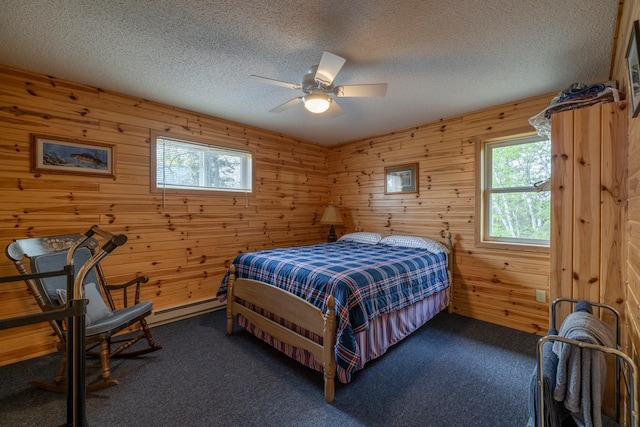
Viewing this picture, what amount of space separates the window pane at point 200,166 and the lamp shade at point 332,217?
1323 mm

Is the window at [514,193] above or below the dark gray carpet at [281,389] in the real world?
above

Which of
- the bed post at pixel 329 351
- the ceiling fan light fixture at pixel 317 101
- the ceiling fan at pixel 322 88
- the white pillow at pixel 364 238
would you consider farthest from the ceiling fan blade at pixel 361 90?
the white pillow at pixel 364 238

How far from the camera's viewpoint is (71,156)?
2523 mm

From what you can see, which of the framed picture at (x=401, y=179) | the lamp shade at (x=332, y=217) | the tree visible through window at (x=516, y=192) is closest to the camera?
the tree visible through window at (x=516, y=192)

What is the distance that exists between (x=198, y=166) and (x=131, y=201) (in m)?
0.87

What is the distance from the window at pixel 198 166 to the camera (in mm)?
3084

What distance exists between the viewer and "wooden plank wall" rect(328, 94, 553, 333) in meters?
2.85

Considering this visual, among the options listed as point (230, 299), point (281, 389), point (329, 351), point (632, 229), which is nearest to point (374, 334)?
point (329, 351)

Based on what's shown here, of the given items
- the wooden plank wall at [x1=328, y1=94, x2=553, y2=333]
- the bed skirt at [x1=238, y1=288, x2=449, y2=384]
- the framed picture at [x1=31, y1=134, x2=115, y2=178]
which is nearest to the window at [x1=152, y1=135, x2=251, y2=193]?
the framed picture at [x1=31, y1=134, x2=115, y2=178]

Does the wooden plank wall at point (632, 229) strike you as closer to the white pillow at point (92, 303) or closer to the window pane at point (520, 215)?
the window pane at point (520, 215)

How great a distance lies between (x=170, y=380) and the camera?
2.00 metres

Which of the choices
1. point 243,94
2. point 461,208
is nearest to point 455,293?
point 461,208

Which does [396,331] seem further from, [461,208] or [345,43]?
[345,43]

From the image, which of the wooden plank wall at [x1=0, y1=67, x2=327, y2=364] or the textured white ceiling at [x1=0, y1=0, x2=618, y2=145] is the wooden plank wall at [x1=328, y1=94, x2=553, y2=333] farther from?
the wooden plank wall at [x1=0, y1=67, x2=327, y2=364]
